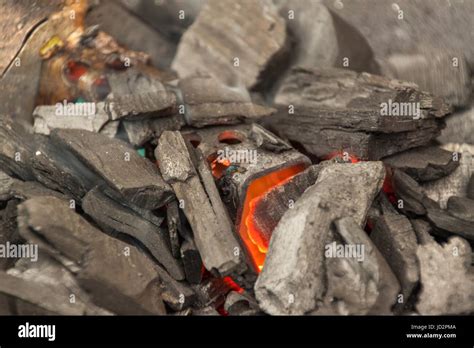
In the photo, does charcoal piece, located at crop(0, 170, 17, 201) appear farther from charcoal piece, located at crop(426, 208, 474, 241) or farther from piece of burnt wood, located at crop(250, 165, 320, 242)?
charcoal piece, located at crop(426, 208, 474, 241)

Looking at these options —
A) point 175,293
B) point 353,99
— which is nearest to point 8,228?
point 175,293

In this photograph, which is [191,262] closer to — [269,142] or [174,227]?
[174,227]

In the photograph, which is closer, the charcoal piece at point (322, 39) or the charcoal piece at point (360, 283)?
the charcoal piece at point (360, 283)

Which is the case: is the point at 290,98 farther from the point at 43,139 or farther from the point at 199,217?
the point at 43,139

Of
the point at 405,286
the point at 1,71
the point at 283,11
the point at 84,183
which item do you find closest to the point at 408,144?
the point at 405,286

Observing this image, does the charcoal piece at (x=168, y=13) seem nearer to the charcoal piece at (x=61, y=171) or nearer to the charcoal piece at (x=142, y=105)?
the charcoal piece at (x=142, y=105)

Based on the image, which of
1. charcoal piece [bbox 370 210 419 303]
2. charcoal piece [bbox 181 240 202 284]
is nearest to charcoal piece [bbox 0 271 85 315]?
charcoal piece [bbox 181 240 202 284]

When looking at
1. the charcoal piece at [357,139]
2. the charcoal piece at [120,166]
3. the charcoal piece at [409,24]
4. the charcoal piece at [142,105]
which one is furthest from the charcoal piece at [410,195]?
the charcoal piece at [142,105]
